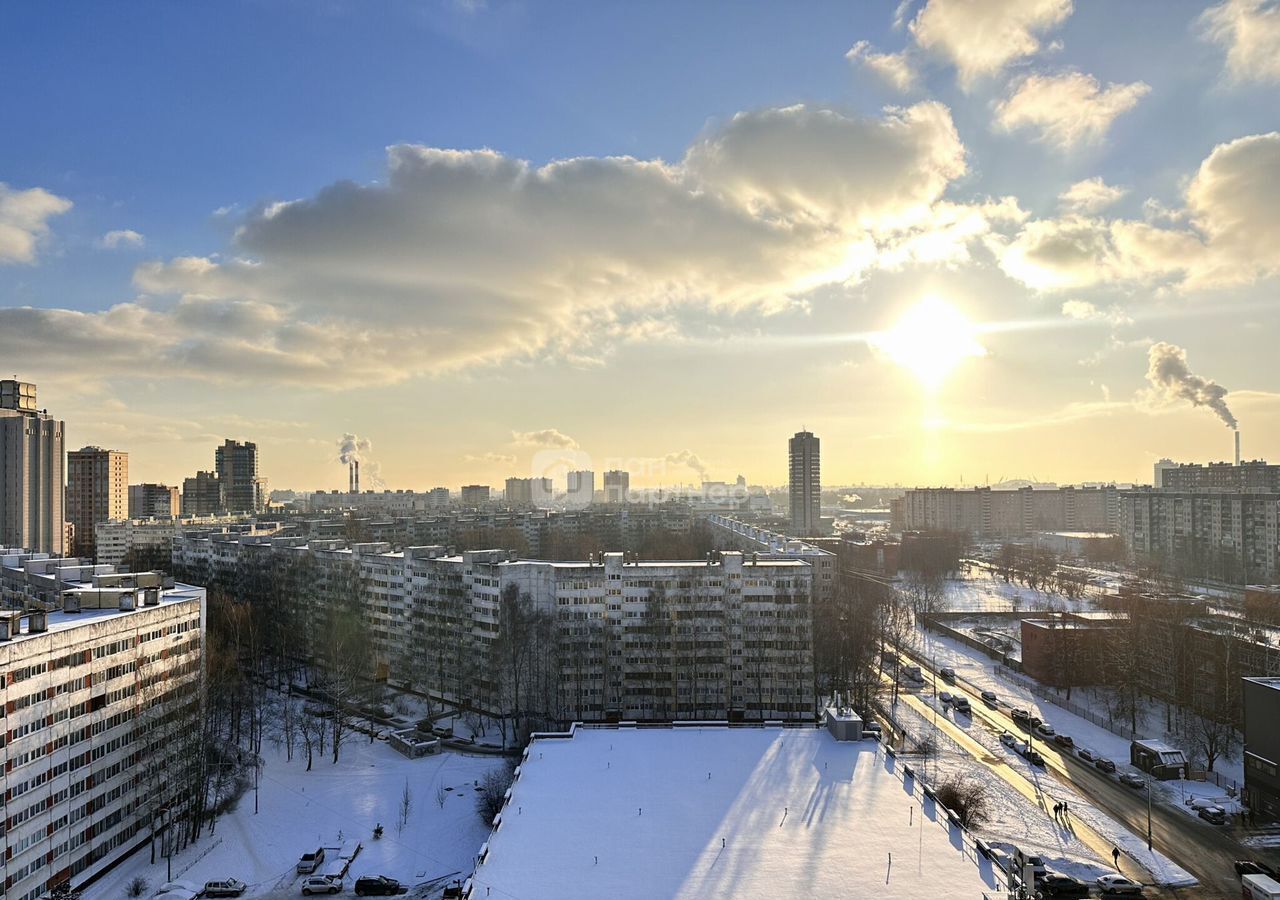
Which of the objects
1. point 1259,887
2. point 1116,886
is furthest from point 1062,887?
point 1259,887

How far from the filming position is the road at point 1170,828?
26516 millimetres

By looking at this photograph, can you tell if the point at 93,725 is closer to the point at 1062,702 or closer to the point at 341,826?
the point at 341,826

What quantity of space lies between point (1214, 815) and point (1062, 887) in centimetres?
1038

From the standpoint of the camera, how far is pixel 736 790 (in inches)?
1089

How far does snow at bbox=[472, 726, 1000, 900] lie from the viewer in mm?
20844

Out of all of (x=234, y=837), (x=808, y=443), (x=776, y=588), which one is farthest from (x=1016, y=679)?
(x=808, y=443)

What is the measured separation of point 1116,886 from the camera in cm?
2531

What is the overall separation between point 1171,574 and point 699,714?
7351cm

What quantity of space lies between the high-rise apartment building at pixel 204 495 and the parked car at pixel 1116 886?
158 metres

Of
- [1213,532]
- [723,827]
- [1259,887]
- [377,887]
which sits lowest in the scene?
[377,887]

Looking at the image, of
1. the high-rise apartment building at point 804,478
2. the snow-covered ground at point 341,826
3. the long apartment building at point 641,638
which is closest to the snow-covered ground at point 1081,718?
the long apartment building at point 641,638

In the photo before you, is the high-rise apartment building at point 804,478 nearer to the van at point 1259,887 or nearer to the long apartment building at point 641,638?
the long apartment building at point 641,638

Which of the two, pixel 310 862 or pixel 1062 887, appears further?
pixel 310 862

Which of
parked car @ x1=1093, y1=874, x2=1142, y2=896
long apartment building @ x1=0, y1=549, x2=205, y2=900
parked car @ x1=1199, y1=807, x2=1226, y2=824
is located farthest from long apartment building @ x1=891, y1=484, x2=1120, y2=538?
long apartment building @ x1=0, y1=549, x2=205, y2=900
